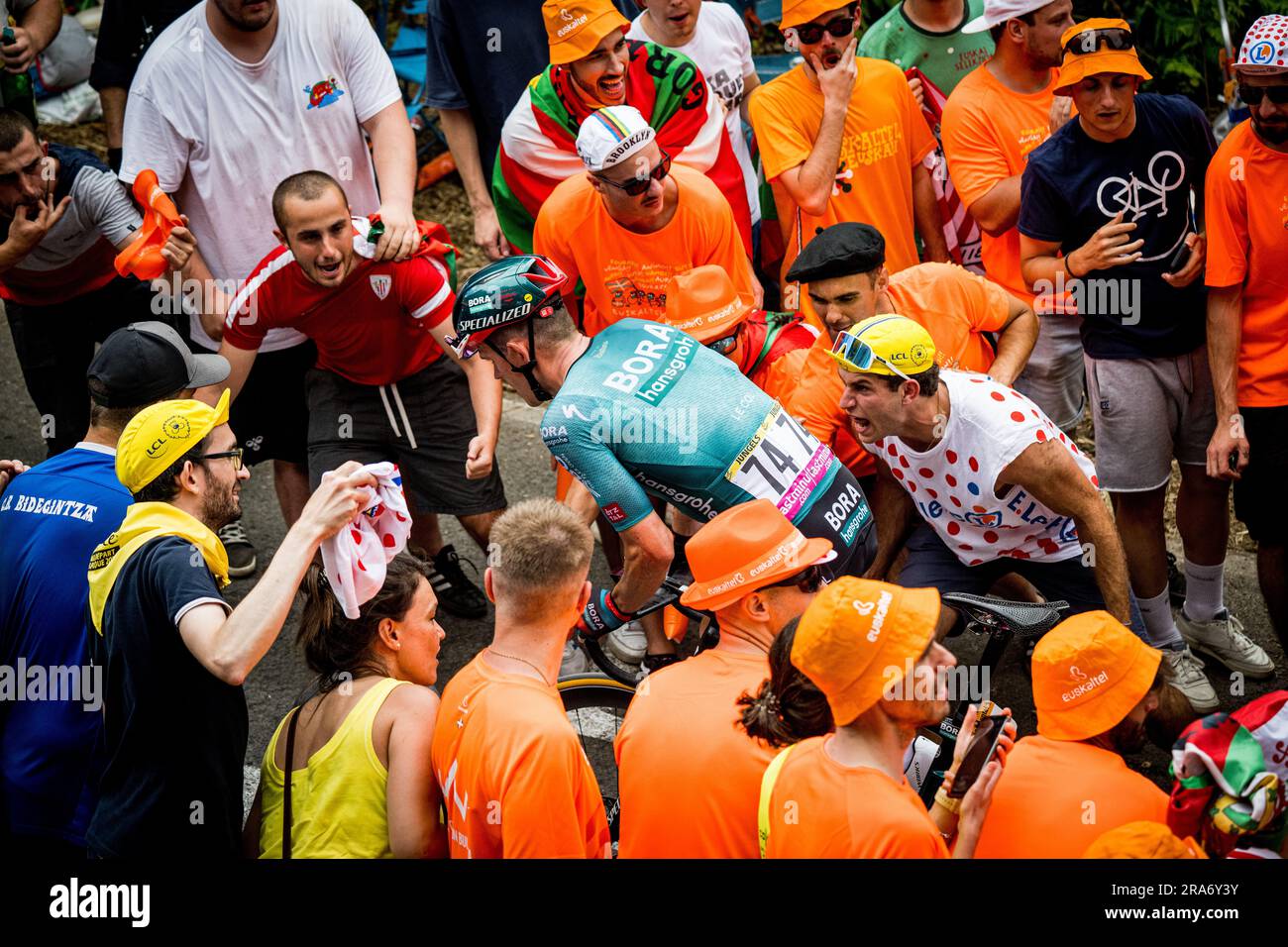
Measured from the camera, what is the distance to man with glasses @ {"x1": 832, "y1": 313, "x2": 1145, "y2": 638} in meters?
4.45

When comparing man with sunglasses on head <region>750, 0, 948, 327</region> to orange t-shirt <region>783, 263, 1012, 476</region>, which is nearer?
orange t-shirt <region>783, 263, 1012, 476</region>

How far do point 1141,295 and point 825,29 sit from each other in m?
1.74

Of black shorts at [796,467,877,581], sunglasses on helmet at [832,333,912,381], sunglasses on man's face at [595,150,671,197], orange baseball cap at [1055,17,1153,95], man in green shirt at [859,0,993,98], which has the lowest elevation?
black shorts at [796,467,877,581]

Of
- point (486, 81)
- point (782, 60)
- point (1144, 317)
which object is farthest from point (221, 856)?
point (782, 60)

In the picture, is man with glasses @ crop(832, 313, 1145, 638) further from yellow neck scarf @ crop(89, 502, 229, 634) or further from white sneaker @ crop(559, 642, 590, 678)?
yellow neck scarf @ crop(89, 502, 229, 634)

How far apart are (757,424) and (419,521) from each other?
7.69ft

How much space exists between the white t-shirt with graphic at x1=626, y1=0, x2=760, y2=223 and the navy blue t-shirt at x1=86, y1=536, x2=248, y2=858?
3.84 m

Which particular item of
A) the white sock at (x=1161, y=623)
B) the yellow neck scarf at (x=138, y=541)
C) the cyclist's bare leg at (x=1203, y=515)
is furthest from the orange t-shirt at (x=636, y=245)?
the yellow neck scarf at (x=138, y=541)

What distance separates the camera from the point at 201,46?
20.6ft

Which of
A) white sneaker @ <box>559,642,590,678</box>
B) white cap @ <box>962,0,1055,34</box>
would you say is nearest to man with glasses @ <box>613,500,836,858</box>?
white sneaker @ <box>559,642,590,678</box>

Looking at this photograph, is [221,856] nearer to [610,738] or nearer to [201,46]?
[610,738]

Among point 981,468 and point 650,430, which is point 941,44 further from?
point 650,430

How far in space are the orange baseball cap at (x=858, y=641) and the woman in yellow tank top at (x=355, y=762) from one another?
1.02 m

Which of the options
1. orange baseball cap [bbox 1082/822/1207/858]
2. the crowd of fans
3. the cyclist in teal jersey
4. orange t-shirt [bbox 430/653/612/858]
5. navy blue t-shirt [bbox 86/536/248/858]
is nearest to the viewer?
orange baseball cap [bbox 1082/822/1207/858]
